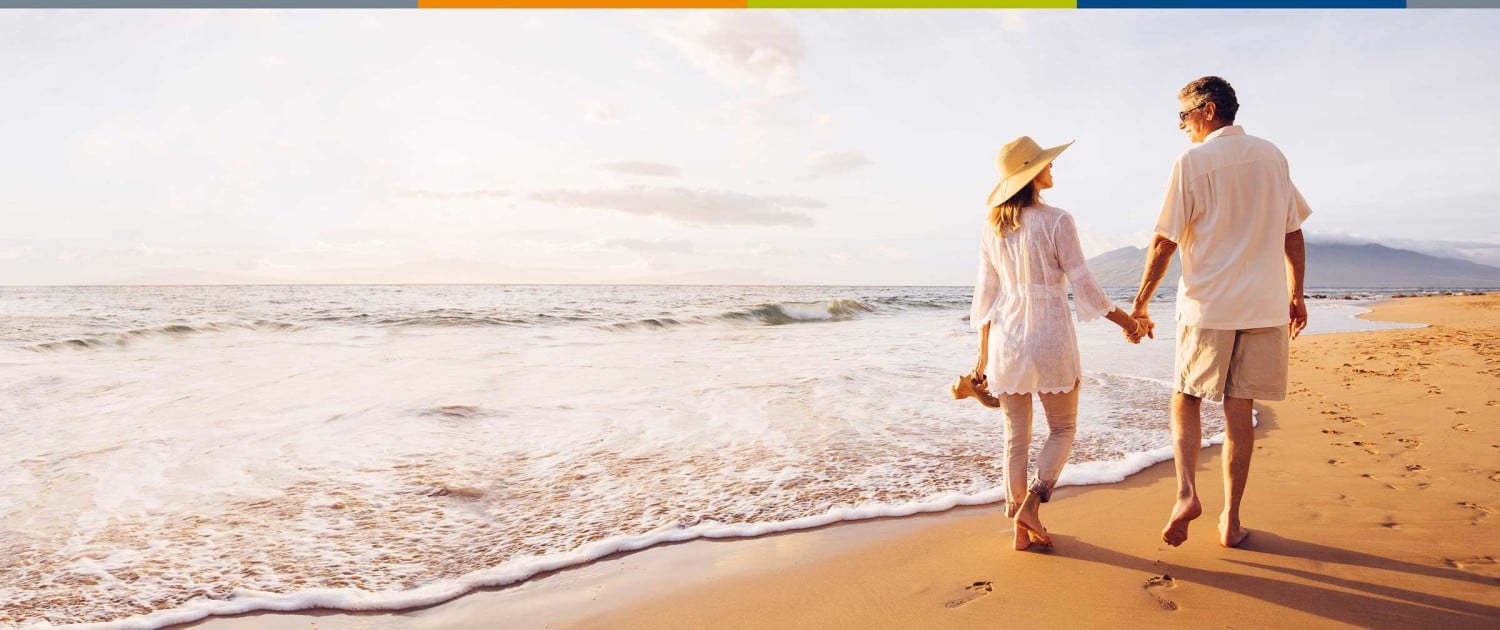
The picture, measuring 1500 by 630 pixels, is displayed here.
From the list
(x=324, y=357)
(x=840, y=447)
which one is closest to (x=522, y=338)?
(x=324, y=357)

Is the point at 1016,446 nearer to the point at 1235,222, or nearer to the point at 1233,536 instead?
the point at 1233,536

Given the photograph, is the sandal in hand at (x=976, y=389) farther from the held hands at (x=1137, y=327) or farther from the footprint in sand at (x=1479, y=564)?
the footprint in sand at (x=1479, y=564)

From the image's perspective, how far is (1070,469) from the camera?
4.10 m

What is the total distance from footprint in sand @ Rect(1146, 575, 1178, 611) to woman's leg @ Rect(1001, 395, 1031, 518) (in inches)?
21.4

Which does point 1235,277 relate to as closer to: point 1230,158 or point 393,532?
point 1230,158

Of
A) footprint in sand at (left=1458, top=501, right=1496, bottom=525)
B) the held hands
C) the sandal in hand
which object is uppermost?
the held hands

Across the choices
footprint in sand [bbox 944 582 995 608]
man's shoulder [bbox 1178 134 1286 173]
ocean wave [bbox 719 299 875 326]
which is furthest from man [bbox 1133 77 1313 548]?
ocean wave [bbox 719 299 875 326]

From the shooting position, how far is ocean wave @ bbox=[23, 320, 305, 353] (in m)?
12.0

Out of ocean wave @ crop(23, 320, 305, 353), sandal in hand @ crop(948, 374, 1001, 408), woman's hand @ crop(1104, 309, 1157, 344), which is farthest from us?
ocean wave @ crop(23, 320, 305, 353)

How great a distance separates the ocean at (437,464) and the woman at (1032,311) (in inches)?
31.6

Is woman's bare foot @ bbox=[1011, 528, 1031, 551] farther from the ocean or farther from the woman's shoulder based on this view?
the woman's shoulder

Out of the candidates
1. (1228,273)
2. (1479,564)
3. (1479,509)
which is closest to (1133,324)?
(1228,273)

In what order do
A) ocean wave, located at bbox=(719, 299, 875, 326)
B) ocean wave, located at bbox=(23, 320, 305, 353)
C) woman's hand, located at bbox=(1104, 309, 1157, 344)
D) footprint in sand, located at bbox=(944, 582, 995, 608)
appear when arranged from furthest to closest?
ocean wave, located at bbox=(719, 299, 875, 326), ocean wave, located at bbox=(23, 320, 305, 353), woman's hand, located at bbox=(1104, 309, 1157, 344), footprint in sand, located at bbox=(944, 582, 995, 608)

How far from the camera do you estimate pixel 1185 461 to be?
289cm
